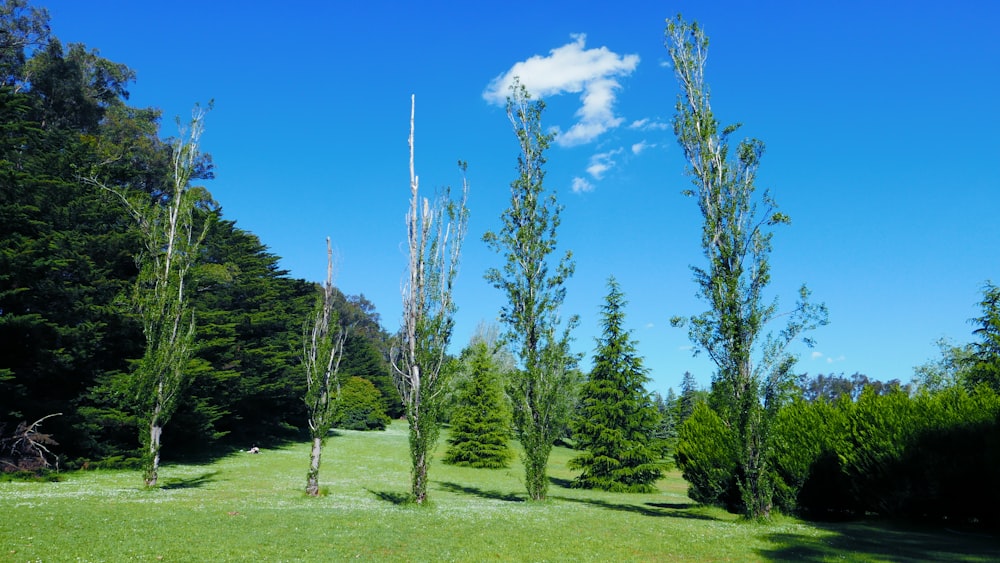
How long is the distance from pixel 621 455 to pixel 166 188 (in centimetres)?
4353

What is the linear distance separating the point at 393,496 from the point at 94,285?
22.9 m

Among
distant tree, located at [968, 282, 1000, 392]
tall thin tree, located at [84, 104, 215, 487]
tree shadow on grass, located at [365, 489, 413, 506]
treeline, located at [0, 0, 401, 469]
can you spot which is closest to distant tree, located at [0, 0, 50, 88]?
treeline, located at [0, 0, 401, 469]

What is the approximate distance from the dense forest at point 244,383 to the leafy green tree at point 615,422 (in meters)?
0.13

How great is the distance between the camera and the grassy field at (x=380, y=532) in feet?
36.2

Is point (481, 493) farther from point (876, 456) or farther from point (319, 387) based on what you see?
point (876, 456)

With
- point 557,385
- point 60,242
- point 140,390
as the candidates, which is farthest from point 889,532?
point 60,242

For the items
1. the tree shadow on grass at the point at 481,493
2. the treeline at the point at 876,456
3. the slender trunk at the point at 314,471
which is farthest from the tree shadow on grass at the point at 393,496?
the treeline at the point at 876,456

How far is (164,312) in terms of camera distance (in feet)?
77.5

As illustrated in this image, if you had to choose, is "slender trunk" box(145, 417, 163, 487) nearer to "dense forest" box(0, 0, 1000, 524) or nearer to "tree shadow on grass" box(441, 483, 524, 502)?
"dense forest" box(0, 0, 1000, 524)

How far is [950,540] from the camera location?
1412cm

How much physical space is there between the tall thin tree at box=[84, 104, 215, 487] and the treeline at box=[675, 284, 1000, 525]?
21.6 meters

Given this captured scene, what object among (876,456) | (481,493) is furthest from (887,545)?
(481,493)

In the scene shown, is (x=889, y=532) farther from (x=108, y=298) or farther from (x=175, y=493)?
(x=108, y=298)

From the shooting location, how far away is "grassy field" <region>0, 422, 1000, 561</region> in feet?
36.2
